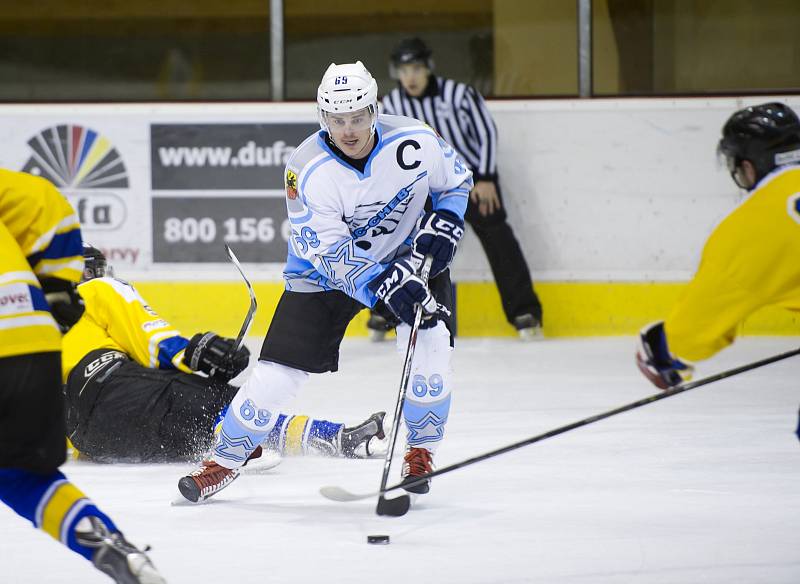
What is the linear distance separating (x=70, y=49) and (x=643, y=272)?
3014 millimetres

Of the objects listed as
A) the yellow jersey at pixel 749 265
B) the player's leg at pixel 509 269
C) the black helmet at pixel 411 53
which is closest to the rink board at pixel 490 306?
the player's leg at pixel 509 269

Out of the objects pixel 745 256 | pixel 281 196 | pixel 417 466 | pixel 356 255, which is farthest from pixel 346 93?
pixel 281 196

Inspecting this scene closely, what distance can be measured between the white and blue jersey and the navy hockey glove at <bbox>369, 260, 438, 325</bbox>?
3 cm

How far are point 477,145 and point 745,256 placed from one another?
11.9ft

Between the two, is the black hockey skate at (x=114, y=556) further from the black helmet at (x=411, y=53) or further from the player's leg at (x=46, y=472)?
the black helmet at (x=411, y=53)

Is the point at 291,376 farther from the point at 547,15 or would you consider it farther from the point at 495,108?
the point at 547,15

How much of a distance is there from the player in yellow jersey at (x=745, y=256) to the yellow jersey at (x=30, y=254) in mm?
1028

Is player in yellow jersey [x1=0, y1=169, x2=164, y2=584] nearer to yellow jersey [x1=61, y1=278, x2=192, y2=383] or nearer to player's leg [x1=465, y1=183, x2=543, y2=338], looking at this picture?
yellow jersey [x1=61, y1=278, x2=192, y2=383]

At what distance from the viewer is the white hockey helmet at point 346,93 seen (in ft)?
9.25

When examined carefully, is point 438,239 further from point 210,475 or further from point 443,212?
point 210,475

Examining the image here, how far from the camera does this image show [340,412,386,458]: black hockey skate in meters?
3.43

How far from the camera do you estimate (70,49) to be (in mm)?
6316

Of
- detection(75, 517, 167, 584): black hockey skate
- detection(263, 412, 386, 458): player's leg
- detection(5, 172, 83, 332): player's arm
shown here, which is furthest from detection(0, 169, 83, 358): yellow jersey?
detection(263, 412, 386, 458): player's leg

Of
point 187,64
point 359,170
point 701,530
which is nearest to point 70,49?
point 187,64
